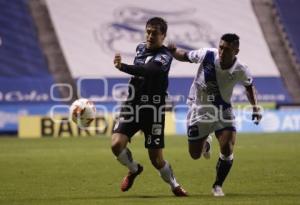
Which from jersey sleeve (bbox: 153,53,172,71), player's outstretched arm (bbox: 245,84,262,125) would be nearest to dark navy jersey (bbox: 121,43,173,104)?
jersey sleeve (bbox: 153,53,172,71)

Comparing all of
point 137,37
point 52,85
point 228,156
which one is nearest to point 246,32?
point 137,37

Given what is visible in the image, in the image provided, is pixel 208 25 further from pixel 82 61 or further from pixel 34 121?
pixel 34 121

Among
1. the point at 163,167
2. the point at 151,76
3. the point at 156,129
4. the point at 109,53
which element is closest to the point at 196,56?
the point at 151,76

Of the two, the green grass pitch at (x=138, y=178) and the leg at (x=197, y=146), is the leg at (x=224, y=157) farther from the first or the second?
the leg at (x=197, y=146)

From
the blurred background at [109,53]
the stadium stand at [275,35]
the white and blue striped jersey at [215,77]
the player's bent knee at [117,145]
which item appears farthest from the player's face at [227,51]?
the stadium stand at [275,35]

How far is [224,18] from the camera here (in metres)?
35.1

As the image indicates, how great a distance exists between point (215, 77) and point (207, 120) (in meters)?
0.60

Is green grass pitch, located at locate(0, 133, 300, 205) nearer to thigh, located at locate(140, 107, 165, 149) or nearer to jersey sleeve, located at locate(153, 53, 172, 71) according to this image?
thigh, located at locate(140, 107, 165, 149)

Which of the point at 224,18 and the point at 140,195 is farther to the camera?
the point at 224,18

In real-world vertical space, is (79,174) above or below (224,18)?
below

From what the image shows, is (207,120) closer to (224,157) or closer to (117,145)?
(224,157)

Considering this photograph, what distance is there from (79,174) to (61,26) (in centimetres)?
1960

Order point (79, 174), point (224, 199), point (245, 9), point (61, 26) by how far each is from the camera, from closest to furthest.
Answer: point (224, 199) < point (79, 174) < point (61, 26) < point (245, 9)

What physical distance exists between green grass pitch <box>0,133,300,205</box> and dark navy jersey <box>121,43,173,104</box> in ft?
4.13
